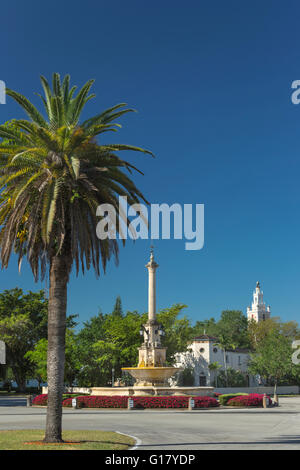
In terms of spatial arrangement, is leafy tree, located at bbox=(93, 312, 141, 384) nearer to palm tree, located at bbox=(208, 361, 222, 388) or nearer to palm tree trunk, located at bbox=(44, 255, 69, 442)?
palm tree, located at bbox=(208, 361, 222, 388)

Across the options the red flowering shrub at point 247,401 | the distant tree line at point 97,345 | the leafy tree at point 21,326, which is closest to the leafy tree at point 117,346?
the distant tree line at point 97,345

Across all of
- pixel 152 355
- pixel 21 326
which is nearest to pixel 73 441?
pixel 152 355

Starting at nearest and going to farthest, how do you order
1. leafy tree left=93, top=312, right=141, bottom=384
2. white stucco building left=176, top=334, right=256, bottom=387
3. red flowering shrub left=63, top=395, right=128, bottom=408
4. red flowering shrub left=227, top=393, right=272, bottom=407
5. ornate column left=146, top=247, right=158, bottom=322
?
red flowering shrub left=63, top=395, right=128, bottom=408 → red flowering shrub left=227, top=393, right=272, bottom=407 → ornate column left=146, top=247, right=158, bottom=322 → leafy tree left=93, top=312, right=141, bottom=384 → white stucco building left=176, top=334, right=256, bottom=387

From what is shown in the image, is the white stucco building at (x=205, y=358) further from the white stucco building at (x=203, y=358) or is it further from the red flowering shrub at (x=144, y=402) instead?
the red flowering shrub at (x=144, y=402)

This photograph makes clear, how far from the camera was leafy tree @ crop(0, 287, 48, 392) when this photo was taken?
74.1 metres

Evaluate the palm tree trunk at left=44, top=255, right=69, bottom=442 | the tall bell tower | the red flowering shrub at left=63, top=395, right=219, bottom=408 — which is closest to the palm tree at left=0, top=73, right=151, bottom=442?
the palm tree trunk at left=44, top=255, right=69, bottom=442

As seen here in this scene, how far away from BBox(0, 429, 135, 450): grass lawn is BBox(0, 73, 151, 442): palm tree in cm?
79

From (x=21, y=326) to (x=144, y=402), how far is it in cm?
4006

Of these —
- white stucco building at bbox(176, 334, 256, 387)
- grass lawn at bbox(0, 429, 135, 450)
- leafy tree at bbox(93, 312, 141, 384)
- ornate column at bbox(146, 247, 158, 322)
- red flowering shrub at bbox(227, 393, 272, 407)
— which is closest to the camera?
grass lawn at bbox(0, 429, 135, 450)

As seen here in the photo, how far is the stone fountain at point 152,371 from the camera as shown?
4284cm

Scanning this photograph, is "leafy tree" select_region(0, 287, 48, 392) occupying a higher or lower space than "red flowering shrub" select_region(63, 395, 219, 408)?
higher

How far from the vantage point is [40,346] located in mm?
64500

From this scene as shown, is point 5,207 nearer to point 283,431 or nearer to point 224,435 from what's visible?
point 224,435
